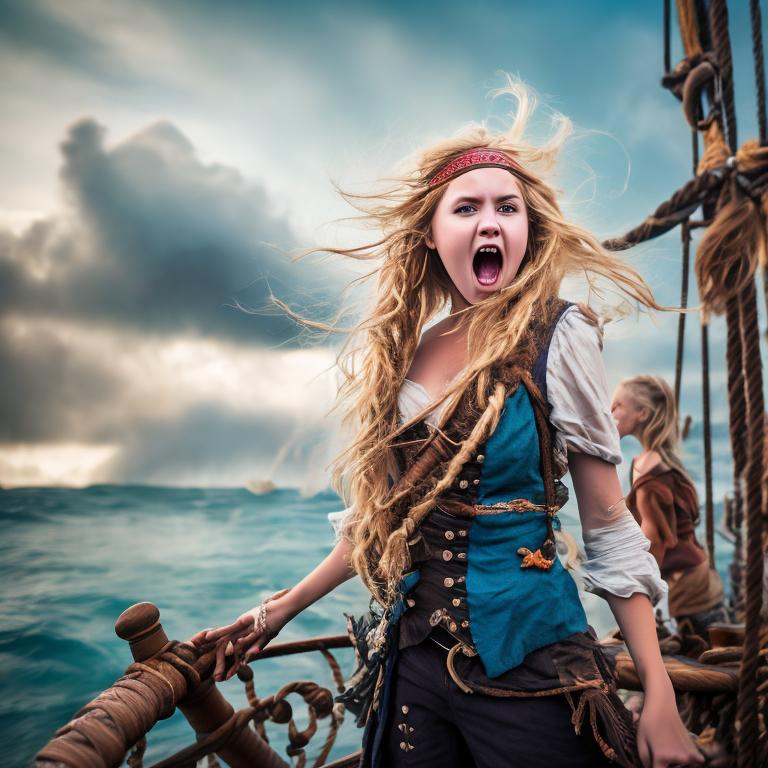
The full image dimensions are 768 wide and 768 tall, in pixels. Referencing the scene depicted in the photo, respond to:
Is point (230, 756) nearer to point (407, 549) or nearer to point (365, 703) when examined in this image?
point (365, 703)

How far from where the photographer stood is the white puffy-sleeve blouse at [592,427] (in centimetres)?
88

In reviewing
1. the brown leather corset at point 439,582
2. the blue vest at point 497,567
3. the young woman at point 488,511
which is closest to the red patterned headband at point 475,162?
the young woman at point 488,511

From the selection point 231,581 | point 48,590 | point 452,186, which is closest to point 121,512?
point 231,581

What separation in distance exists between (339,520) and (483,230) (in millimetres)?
564

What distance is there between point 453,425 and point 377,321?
295 mm

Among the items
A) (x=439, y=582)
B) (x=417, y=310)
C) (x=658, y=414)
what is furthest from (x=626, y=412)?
(x=439, y=582)

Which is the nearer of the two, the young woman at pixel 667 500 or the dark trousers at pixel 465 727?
the dark trousers at pixel 465 727

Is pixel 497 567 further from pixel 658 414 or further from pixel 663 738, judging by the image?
pixel 658 414

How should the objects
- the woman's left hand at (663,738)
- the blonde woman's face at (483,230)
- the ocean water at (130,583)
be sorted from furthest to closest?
the ocean water at (130,583), the blonde woman's face at (483,230), the woman's left hand at (663,738)

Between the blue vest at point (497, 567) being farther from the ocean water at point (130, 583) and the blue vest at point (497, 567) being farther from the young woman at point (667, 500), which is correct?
the young woman at point (667, 500)

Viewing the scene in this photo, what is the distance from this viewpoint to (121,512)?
726 cm

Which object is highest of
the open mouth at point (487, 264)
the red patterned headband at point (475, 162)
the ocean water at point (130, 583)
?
the red patterned headband at point (475, 162)

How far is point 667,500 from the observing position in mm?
2654

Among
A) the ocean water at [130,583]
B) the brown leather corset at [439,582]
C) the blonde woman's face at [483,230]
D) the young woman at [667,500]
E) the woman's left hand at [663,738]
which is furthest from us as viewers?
the ocean water at [130,583]
